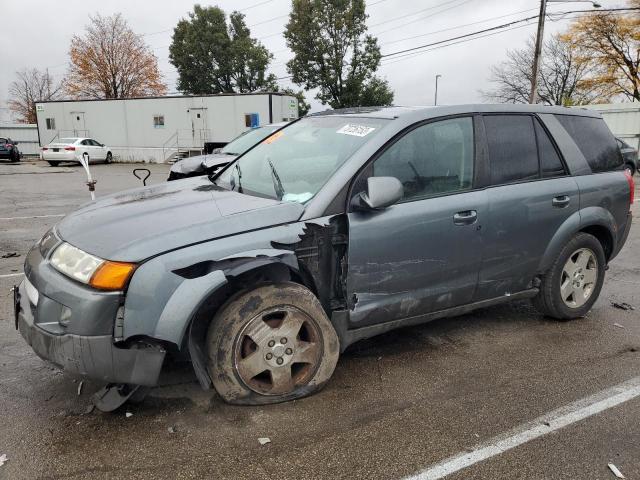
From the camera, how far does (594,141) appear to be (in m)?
4.28

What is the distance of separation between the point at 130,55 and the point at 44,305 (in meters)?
49.4

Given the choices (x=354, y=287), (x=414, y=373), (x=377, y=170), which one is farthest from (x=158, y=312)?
(x=414, y=373)

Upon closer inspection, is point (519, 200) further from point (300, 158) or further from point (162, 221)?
point (162, 221)

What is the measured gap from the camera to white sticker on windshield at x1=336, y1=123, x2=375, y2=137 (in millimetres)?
3299

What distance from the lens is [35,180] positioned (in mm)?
17141

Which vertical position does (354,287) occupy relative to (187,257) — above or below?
below

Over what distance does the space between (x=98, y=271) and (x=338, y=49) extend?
43.2 meters

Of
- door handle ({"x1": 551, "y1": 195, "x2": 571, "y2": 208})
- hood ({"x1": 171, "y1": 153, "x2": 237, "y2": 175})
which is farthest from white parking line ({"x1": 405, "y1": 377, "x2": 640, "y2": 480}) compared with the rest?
hood ({"x1": 171, "y1": 153, "x2": 237, "y2": 175})

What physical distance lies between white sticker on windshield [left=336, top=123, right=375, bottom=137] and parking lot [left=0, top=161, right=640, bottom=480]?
1.54 m

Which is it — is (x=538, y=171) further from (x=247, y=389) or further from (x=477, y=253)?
(x=247, y=389)

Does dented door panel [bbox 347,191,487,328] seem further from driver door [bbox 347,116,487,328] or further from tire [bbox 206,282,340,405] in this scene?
tire [bbox 206,282,340,405]

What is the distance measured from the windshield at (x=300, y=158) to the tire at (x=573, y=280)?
1931 mm

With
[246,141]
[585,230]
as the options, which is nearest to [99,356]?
[585,230]

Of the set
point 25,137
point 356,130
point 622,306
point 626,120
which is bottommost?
point 622,306
